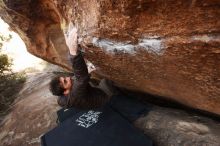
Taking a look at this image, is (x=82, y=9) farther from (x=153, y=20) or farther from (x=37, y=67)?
(x=37, y=67)

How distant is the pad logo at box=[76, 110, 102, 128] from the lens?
192 inches

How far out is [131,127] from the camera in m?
4.57

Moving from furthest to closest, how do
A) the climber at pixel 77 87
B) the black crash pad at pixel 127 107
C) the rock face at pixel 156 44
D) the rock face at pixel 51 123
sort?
1. the black crash pad at pixel 127 107
2. the climber at pixel 77 87
3. the rock face at pixel 51 123
4. the rock face at pixel 156 44

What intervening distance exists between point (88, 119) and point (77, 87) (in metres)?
0.69

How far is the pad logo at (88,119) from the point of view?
192 inches

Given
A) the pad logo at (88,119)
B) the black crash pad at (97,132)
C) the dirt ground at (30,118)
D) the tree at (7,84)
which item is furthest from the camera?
the tree at (7,84)

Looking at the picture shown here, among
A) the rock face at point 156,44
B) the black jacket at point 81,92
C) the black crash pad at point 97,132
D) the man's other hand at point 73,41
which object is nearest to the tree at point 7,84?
the black crash pad at point 97,132

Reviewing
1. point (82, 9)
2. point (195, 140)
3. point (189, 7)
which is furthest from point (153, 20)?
point (195, 140)

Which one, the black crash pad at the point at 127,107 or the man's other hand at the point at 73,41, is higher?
the man's other hand at the point at 73,41

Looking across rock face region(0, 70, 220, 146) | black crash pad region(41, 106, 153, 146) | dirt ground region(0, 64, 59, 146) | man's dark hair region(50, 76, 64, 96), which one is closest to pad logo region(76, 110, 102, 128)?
black crash pad region(41, 106, 153, 146)

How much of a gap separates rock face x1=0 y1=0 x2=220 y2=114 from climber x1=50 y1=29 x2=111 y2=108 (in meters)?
0.23

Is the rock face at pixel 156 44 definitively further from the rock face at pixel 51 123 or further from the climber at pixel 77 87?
the rock face at pixel 51 123

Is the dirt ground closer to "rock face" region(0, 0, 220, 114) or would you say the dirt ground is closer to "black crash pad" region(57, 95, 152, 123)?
"black crash pad" region(57, 95, 152, 123)

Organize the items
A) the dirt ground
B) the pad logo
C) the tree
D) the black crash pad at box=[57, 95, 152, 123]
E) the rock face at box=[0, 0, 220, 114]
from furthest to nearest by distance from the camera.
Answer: the tree → the dirt ground → the black crash pad at box=[57, 95, 152, 123] → the pad logo → the rock face at box=[0, 0, 220, 114]
